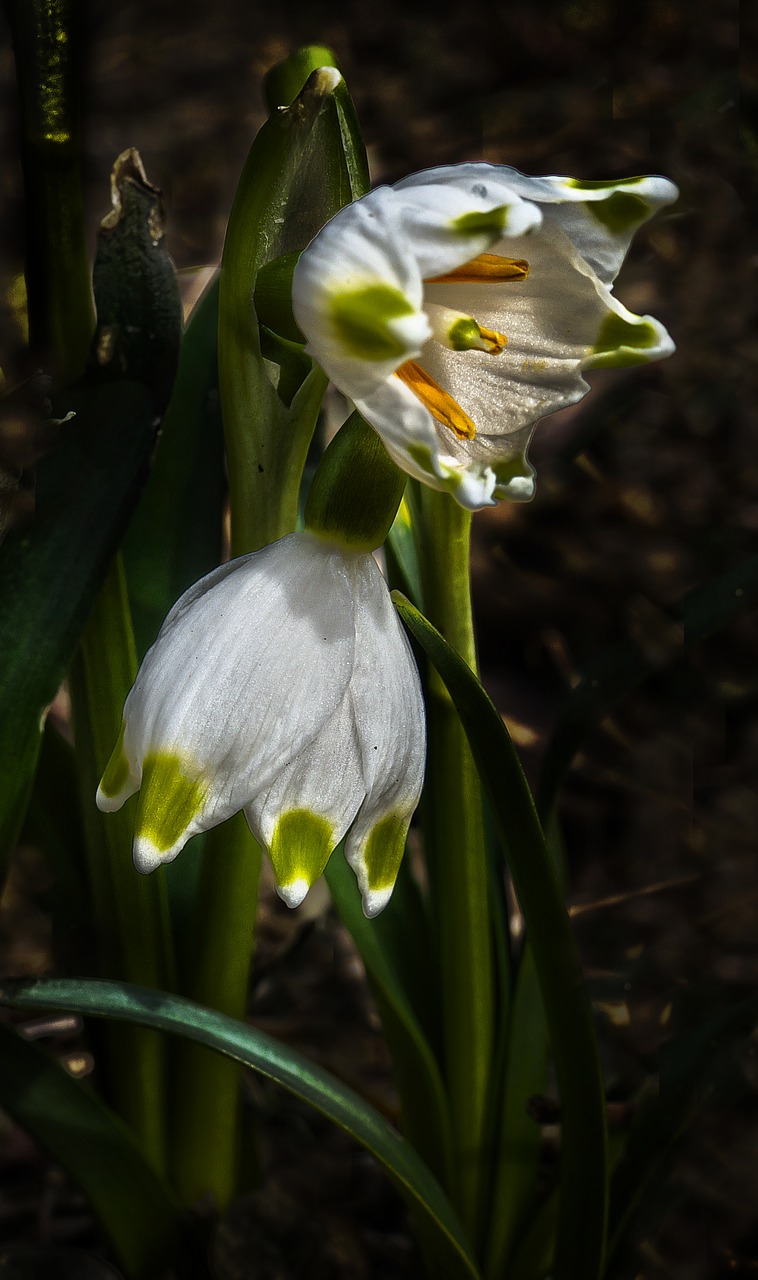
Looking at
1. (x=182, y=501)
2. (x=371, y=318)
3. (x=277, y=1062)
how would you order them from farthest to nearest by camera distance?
1. (x=182, y=501)
2. (x=277, y=1062)
3. (x=371, y=318)

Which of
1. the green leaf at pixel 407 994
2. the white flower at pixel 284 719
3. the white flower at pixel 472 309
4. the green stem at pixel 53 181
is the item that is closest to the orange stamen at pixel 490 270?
the white flower at pixel 472 309

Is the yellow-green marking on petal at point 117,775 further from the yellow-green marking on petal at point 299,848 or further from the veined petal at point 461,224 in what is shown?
the veined petal at point 461,224

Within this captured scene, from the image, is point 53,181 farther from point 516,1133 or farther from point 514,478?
point 516,1133

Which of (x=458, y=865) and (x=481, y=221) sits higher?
(x=481, y=221)

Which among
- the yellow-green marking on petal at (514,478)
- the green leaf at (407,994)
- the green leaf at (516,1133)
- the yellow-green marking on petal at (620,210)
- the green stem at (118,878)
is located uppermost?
the yellow-green marking on petal at (620,210)

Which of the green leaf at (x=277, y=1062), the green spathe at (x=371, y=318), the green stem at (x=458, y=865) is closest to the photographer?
the green spathe at (x=371, y=318)

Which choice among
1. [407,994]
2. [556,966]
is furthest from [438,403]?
[407,994]

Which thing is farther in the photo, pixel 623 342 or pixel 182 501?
pixel 182 501
